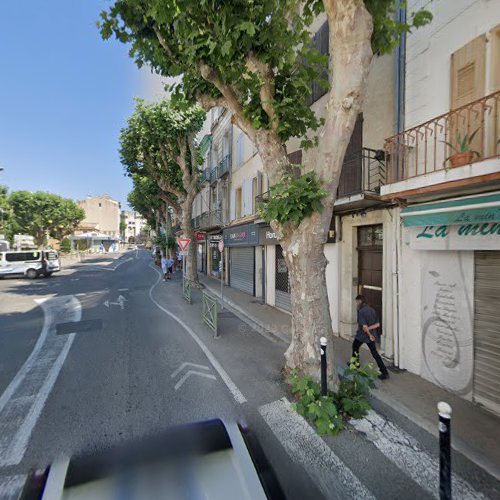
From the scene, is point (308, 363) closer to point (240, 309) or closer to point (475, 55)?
point (475, 55)

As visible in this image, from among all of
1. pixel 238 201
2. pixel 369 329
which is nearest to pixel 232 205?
pixel 238 201

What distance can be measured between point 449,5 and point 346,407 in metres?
6.71

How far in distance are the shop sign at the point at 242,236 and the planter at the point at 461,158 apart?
7.49 meters

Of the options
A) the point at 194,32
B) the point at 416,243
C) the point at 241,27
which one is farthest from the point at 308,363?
the point at 194,32

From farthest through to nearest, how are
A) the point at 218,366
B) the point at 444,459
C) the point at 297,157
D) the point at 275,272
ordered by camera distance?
the point at 275,272 < the point at 297,157 < the point at 218,366 < the point at 444,459

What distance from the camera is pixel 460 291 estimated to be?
14.4 ft

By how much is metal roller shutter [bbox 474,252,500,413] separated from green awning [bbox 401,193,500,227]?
0.65 meters

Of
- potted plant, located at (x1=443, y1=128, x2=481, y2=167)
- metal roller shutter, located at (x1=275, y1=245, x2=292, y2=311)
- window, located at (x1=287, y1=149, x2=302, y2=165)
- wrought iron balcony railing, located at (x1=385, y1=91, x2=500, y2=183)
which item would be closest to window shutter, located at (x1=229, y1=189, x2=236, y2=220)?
metal roller shutter, located at (x1=275, y1=245, x2=292, y2=311)

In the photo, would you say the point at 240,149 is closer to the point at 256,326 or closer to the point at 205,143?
Result: the point at 205,143

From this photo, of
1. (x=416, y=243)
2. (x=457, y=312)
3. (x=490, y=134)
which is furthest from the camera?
(x=416, y=243)

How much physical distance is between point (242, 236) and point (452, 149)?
903 cm

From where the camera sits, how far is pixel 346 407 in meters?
3.64

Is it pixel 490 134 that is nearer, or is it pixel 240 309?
pixel 490 134

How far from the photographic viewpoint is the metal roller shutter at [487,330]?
12.9ft
